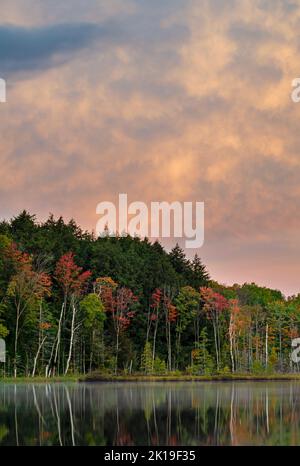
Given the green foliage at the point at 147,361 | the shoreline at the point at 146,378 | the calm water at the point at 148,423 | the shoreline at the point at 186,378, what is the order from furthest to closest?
1. the green foliage at the point at 147,361
2. the shoreline at the point at 186,378
3. the shoreline at the point at 146,378
4. the calm water at the point at 148,423

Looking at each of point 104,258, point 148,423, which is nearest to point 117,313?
point 104,258

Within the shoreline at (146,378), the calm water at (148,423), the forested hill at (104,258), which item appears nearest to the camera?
the calm water at (148,423)

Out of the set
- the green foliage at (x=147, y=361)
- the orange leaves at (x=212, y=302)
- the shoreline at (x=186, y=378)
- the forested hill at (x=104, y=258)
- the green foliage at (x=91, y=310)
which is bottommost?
the shoreline at (x=186, y=378)

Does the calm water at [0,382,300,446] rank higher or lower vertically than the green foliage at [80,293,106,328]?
lower

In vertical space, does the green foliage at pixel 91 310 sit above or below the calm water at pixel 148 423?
above

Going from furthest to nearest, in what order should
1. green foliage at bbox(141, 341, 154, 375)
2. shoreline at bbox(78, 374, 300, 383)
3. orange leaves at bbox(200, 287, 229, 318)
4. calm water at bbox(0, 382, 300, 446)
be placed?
1. orange leaves at bbox(200, 287, 229, 318)
2. green foliage at bbox(141, 341, 154, 375)
3. shoreline at bbox(78, 374, 300, 383)
4. calm water at bbox(0, 382, 300, 446)

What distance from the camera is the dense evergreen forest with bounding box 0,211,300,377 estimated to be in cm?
6600

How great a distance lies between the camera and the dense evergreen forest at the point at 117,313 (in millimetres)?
66000

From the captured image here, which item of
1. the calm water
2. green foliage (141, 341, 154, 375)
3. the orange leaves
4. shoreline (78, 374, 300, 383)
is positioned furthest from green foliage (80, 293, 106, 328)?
the calm water

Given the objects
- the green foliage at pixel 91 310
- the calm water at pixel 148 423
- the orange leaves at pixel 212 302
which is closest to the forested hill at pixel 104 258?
the orange leaves at pixel 212 302

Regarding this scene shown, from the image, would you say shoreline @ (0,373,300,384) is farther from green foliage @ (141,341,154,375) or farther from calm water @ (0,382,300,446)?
calm water @ (0,382,300,446)

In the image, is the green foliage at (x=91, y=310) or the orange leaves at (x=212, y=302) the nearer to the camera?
the green foliage at (x=91, y=310)

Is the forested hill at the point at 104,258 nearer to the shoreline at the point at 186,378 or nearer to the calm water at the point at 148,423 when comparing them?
the shoreline at the point at 186,378
